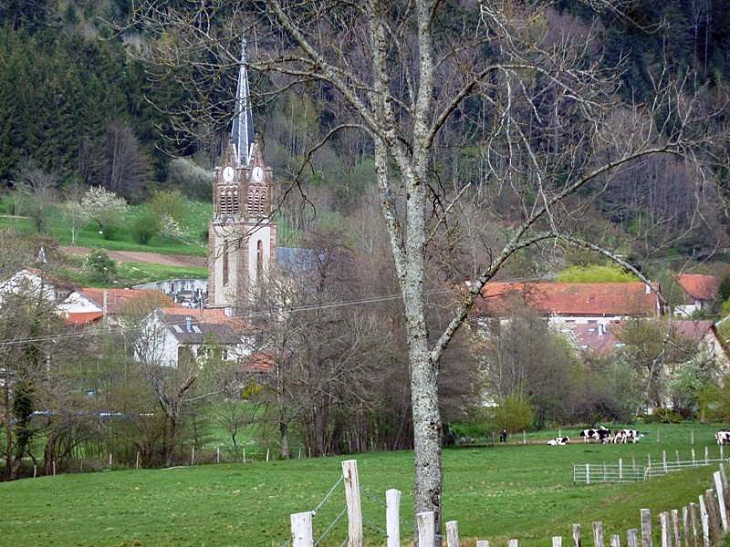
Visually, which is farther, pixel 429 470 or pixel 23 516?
pixel 23 516

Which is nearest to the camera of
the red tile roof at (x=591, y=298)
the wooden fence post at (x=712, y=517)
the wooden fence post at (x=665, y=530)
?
the wooden fence post at (x=665, y=530)

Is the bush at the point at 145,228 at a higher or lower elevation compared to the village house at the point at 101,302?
higher

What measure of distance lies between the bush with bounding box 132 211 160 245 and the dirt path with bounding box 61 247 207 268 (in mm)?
4446

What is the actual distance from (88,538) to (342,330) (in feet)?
96.5

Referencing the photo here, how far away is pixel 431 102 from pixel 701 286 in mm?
92304

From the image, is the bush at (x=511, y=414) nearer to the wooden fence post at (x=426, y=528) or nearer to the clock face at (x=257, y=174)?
the clock face at (x=257, y=174)

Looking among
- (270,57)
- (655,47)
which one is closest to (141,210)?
(655,47)

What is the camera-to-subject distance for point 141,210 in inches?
5017

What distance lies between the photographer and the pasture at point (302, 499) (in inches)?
895

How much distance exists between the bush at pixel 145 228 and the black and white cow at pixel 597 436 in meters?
66.4

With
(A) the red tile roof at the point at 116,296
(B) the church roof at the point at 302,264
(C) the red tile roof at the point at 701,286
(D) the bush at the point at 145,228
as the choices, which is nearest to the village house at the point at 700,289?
(C) the red tile roof at the point at 701,286

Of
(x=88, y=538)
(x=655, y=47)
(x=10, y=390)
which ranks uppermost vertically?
(x=655, y=47)

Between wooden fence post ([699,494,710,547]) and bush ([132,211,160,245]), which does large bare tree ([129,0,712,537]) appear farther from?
bush ([132,211,160,245])

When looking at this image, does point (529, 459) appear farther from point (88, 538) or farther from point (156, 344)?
point (88, 538)
